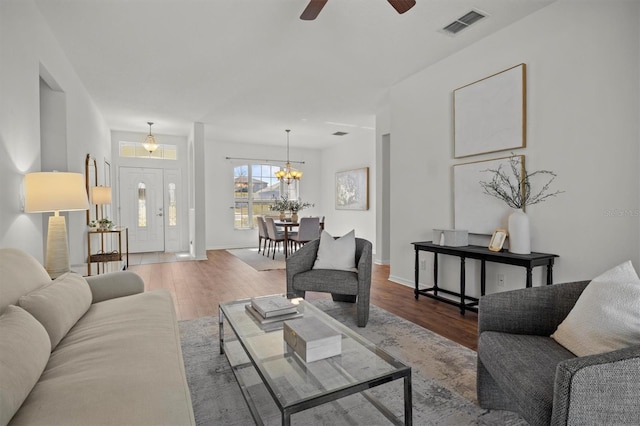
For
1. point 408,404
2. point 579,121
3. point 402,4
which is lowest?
point 408,404

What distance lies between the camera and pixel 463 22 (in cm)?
303

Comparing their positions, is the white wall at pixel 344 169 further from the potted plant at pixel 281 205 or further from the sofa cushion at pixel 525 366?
the sofa cushion at pixel 525 366

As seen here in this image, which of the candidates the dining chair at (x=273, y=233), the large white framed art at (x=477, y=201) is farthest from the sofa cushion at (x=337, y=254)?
the dining chair at (x=273, y=233)

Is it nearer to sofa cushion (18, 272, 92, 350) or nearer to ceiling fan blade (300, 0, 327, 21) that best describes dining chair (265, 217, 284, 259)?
ceiling fan blade (300, 0, 327, 21)

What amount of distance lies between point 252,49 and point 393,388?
10.8 ft

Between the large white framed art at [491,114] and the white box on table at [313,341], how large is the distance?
2496 millimetres

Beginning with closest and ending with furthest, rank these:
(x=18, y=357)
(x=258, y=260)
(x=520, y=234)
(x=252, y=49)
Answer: (x=18, y=357)
(x=520, y=234)
(x=252, y=49)
(x=258, y=260)

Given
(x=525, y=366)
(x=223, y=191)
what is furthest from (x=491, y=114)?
(x=223, y=191)

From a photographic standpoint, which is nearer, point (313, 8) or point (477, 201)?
point (313, 8)

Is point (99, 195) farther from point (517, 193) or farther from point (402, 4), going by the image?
point (517, 193)

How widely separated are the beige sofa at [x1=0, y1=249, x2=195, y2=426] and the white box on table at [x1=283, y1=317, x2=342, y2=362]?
0.50 metres

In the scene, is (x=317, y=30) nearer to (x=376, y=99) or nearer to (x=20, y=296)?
(x=376, y=99)

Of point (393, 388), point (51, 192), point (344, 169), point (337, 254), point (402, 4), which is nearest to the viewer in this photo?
point (393, 388)

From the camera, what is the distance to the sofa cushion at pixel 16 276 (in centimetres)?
148
